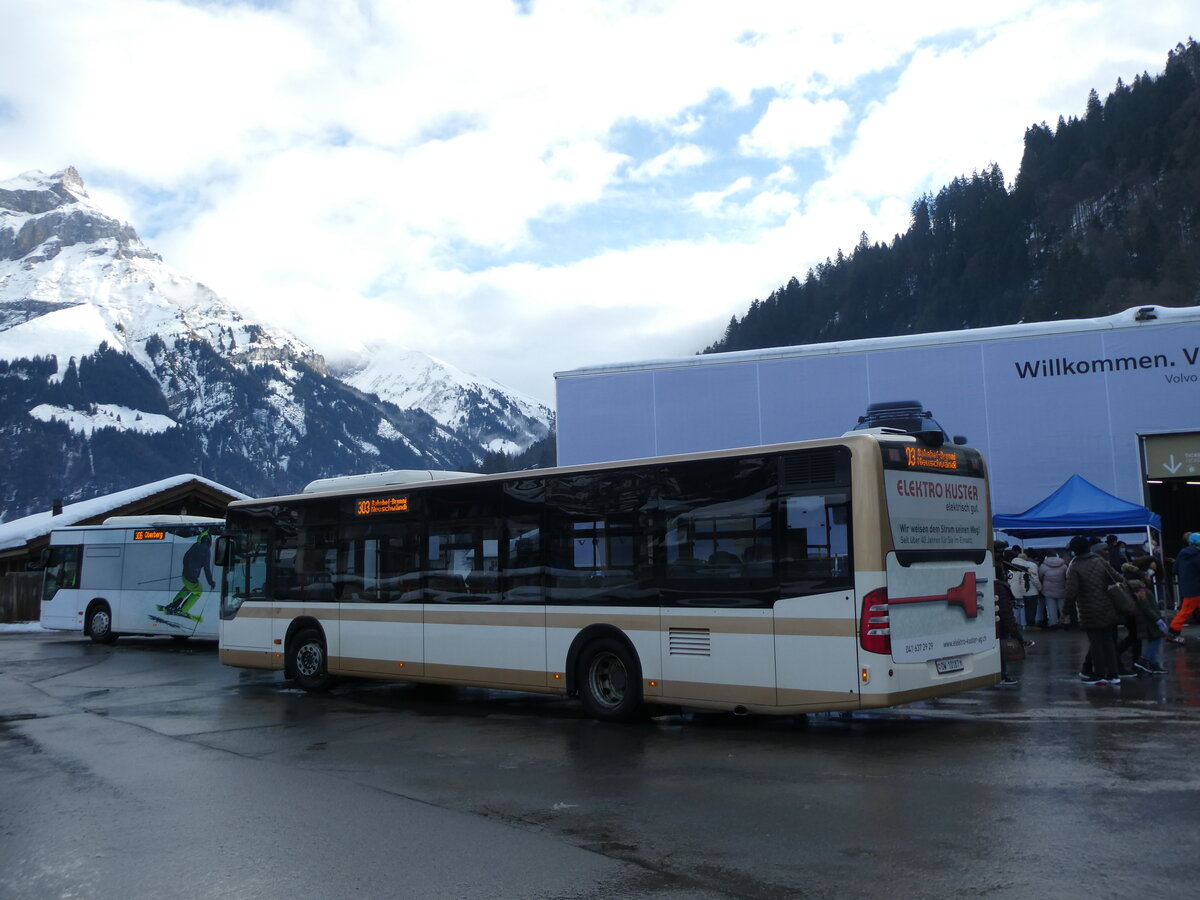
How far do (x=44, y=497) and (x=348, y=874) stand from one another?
15822 centimetres

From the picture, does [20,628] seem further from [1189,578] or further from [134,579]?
[1189,578]

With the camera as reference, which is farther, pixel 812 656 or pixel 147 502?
pixel 147 502

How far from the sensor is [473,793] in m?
7.42

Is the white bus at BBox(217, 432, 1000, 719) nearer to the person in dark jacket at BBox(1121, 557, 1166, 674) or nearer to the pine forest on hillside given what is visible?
the person in dark jacket at BBox(1121, 557, 1166, 674)

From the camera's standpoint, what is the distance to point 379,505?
43.4ft

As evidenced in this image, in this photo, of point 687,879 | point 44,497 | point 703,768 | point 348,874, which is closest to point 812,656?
point 703,768

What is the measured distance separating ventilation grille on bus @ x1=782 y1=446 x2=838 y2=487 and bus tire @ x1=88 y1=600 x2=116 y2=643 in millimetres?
20322

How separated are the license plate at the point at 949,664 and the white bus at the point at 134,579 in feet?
55.6

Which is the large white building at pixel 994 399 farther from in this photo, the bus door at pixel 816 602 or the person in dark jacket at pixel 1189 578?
the bus door at pixel 816 602

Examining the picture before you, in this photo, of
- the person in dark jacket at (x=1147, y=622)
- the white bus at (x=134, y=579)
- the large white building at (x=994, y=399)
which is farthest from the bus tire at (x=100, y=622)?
the person in dark jacket at (x=1147, y=622)

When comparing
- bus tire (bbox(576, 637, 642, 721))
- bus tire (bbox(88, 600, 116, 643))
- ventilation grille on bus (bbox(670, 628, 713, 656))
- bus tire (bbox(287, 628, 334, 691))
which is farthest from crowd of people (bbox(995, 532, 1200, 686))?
bus tire (bbox(88, 600, 116, 643))

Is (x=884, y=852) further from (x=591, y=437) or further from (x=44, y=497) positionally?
(x=44, y=497)

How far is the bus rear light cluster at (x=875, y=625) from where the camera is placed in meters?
8.69

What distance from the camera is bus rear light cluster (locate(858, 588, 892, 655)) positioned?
28.5 ft
